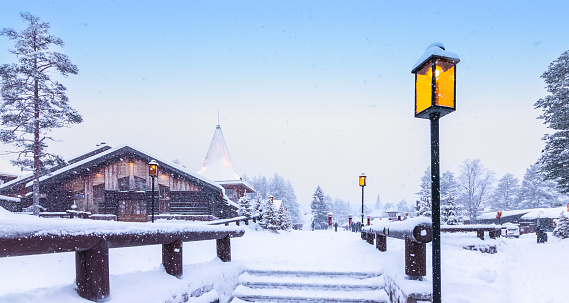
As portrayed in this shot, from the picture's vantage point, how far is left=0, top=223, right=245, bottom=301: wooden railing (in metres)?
2.22

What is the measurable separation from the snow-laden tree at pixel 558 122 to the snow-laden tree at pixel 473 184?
33.2 meters

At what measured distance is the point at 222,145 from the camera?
31.4 m

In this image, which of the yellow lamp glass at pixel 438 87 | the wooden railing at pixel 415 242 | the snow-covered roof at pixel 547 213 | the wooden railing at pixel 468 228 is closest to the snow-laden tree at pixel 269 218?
the wooden railing at pixel 468 228

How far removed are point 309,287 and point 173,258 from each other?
2.65 metres

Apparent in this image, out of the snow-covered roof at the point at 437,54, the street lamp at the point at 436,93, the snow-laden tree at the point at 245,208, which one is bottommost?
the snow-laden tree at the point at 245,208

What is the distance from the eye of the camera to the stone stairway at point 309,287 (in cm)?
523

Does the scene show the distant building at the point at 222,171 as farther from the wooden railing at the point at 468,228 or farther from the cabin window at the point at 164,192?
the wooden railing at the point at 468,228

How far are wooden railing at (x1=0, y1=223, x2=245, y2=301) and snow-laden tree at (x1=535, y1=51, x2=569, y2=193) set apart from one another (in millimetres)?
23197

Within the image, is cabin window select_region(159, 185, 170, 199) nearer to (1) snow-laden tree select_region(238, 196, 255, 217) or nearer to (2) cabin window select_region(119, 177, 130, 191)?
(2) cabin window select_region(119, 177, 130, 191)

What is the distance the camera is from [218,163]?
101 feet

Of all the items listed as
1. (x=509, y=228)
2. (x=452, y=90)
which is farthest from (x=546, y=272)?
(x=509, y=228)

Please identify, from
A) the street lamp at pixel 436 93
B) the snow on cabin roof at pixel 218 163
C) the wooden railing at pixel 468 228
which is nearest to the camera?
the street lamp at pixel 436 93

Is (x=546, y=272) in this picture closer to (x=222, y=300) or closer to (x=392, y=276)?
(x=392, y=276)

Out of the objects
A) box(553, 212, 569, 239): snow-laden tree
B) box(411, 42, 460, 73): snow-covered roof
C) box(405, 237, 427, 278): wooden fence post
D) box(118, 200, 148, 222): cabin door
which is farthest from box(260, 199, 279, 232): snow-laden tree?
box(411, 42, 460, 73): snow-covered roof
